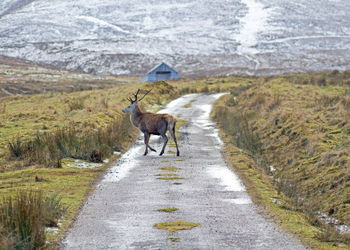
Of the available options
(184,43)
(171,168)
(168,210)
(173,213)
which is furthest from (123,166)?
(184,43)

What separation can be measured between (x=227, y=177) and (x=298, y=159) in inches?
202

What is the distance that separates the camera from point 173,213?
10.3 meters

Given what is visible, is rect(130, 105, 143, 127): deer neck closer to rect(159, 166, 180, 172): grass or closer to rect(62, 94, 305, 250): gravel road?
rect(62, 94, 305, 250): gravel road

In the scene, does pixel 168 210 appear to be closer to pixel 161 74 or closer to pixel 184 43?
pixel 161 74

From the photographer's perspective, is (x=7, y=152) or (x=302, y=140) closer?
(x=7, y=152)

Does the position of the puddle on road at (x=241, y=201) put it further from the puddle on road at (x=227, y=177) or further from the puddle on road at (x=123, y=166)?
the puddle on road at (x=123, y=166)

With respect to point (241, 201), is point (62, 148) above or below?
above

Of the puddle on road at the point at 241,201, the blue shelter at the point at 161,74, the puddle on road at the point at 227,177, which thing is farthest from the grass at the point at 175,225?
the blue shelter at the point at 161,74

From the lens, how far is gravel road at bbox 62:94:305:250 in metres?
8.34

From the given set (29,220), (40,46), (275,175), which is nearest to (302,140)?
(275,175)

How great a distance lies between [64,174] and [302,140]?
1014cm

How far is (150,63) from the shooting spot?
495ft

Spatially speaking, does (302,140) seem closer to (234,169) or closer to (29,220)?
(234,169)

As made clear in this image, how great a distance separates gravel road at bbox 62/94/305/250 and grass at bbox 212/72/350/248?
1.99ft
